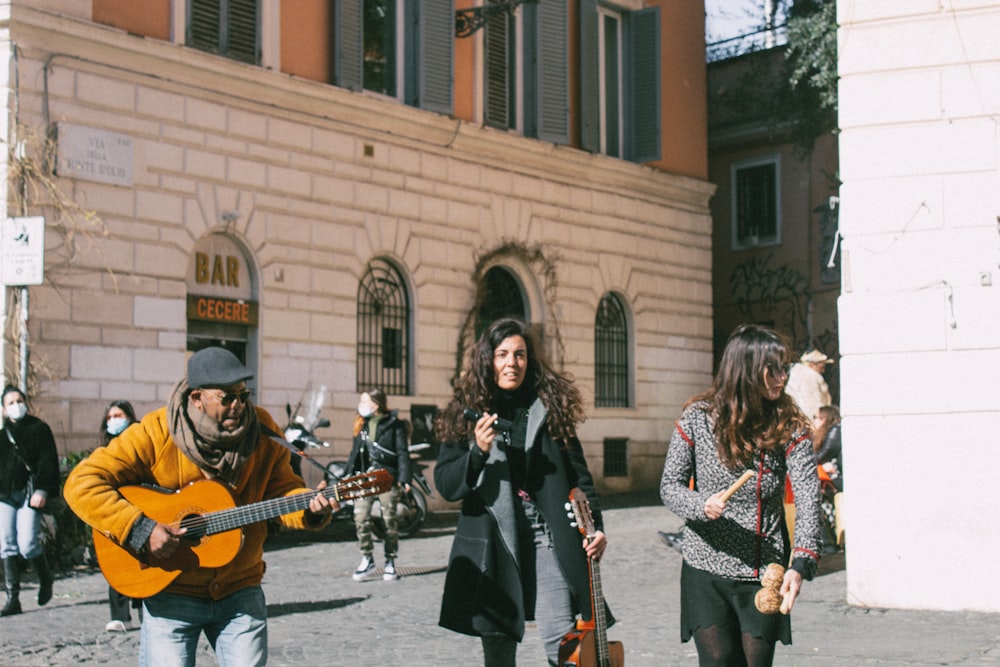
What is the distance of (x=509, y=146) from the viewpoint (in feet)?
72.2

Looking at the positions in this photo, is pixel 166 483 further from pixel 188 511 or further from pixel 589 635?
pixel 589 635

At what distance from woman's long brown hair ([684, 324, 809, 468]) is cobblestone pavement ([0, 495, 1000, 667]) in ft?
12.4

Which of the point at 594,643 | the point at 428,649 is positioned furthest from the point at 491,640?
the point at 428,649

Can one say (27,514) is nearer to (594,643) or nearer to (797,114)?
(594,643)

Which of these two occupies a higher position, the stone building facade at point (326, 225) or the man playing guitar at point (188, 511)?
the stone building facade at point (326, 225)

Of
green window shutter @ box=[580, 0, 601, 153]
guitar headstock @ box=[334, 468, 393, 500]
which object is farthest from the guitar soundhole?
green window shutter @ box=[580, 0, 601, 153]

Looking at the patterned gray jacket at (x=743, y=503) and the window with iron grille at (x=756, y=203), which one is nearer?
the patterned gray jacket at (x=743, y=503)

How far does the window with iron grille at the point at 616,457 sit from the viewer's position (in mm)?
23578

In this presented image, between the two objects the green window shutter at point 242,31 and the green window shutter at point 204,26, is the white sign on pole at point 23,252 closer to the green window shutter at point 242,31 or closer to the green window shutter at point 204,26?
the green window shutter at point 204,26

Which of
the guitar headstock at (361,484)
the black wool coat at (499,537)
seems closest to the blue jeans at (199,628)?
the guitar headstock at (361,484)

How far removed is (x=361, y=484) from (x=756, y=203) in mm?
24033

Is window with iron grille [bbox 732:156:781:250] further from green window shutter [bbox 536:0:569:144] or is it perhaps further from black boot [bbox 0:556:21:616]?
black boot [bbox 0:556:21:616]

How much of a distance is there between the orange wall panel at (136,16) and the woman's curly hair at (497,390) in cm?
1182

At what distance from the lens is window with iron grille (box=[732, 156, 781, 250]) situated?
2805cm
